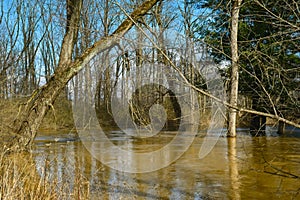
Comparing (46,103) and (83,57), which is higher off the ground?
(83,57)

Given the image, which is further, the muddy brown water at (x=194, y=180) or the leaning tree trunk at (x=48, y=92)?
the leaning tree trunk at (x=48, y=92)

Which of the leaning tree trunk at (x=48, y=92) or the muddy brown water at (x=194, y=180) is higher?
the leaning tree trunk at (x=48, y=92)

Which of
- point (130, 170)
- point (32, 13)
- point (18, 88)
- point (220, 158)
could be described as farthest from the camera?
point (32, 13)

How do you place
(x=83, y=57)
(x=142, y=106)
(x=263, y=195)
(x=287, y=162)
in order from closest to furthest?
(x=263, y=195)
(x=287, y=162)
(x=83, y=57)
(x=142, y=106)

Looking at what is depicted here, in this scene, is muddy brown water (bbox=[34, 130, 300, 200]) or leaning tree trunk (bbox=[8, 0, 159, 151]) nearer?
muddy brown water (bbox=[34, 130, 300, 200])

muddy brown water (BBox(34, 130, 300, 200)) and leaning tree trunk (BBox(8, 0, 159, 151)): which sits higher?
leaning tree trunk (BBox(8, 0, 159, 151))

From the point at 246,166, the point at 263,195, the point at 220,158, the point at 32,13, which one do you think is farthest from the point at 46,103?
the point at 32,13

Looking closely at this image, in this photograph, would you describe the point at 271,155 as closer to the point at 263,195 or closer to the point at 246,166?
the point at 246,166

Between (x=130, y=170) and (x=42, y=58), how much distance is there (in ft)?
80.2

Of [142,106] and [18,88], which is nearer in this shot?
[142,106]

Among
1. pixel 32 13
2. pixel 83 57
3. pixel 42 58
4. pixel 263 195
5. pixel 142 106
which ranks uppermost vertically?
pixel 32 13

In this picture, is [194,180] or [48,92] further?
[48,92]

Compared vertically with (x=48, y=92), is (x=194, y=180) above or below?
below

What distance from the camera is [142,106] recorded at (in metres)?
14.0
